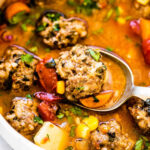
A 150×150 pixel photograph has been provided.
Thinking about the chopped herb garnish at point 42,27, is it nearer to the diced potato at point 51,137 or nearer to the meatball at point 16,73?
the meatball at point 16,73

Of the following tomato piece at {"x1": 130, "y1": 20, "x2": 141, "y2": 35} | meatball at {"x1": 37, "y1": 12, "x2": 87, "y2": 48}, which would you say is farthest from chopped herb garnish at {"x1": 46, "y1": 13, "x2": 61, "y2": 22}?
tomato piece at {"x1": 130, "y1": 20, "x2": 141, "y2": 35}

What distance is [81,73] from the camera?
342cm

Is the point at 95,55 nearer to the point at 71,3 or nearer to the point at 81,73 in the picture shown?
the point at 81,73

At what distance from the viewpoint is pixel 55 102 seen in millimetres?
3602

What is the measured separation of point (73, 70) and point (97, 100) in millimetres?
536

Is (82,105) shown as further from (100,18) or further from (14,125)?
(100,18)

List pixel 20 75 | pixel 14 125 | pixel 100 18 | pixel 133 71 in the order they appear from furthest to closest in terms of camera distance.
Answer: pixel 100 18 < pixel 133 71 < pixel 20 75 < pixel 14 125

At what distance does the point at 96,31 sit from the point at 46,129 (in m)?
1.69

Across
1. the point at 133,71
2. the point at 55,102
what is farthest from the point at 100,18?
the point at 55,102

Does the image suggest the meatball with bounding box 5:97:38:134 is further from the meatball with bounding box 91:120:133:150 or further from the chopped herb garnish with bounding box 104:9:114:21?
→ the chopped herb garnish with bounding box 104:9:114:21

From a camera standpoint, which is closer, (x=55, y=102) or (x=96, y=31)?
(x=55, y=102)

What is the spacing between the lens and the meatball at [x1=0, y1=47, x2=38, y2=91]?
3.51 meters

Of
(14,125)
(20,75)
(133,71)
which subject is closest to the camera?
(14,125)

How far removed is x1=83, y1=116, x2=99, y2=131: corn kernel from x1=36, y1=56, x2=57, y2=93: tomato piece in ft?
1.96
